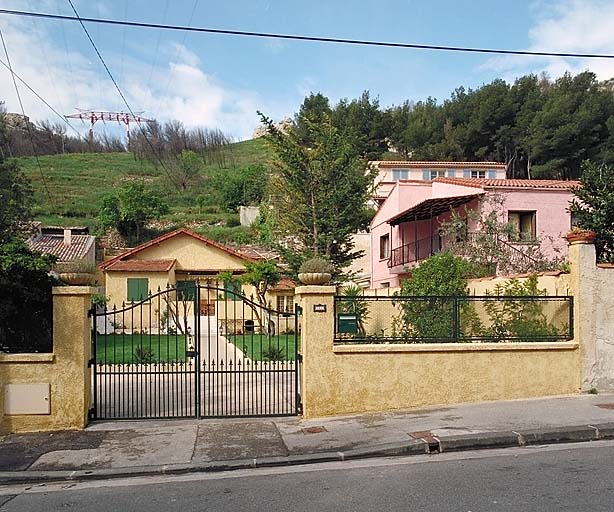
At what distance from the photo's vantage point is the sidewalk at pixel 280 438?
8339 mm

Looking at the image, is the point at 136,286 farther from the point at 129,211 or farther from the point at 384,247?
the point at 129,211

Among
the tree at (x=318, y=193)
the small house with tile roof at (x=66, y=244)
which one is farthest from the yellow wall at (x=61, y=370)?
the small house with tile roof at (x=66, y=244)

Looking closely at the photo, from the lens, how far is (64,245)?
40281 millimetres

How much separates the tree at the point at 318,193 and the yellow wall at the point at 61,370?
21.3 m

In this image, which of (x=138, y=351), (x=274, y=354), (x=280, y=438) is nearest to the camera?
(x=280, y=438)

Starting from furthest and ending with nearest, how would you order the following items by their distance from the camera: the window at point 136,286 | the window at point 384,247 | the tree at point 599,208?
the window at point 384,247 < the window at point 136,286 < the tree at point 599,208

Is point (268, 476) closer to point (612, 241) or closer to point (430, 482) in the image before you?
point (430, 482)

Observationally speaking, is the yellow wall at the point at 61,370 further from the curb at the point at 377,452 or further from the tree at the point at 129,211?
the tree at the point at 129,211

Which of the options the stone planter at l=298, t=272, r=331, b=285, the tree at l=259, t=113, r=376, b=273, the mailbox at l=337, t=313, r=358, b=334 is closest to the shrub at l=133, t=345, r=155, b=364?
the stone planter at l=298, t=272, r=331, b=285

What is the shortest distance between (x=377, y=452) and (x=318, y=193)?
23.7 meters

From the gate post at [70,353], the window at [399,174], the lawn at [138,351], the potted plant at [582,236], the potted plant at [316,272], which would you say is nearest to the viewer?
the gate post at [70,353]

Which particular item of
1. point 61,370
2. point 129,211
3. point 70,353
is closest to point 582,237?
point 70,353

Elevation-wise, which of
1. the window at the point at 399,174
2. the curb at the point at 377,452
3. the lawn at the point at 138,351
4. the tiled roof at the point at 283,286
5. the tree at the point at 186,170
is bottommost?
the curb at the point at 377,452

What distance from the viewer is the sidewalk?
8.34 metres
